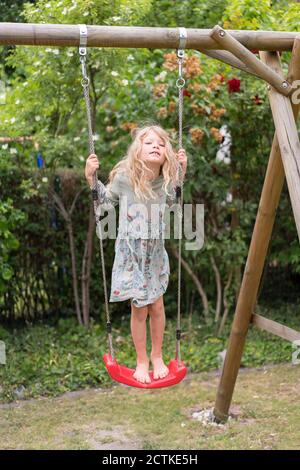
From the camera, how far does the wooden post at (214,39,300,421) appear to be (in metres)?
3.97

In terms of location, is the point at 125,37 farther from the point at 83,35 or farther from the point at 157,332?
the point at 157,332

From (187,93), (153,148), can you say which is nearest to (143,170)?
(153,148)

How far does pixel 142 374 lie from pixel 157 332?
0.88 feet

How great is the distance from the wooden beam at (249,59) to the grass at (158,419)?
2.32 m

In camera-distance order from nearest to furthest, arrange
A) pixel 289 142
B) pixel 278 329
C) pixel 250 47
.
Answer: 1. pixel 289 142
2. pixel 250 47
3. pixel 278 329

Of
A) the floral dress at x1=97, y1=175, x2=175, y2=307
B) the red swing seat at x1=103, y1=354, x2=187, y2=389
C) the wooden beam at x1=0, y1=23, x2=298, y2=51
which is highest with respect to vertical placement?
the wooden beam at x1=0, y1=23, x2=298, y2=51

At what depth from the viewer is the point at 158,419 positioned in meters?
5.04

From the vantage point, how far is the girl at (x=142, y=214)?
385 cm

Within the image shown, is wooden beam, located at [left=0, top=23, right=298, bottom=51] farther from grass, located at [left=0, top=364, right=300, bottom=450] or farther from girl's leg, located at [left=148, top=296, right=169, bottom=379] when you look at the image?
grass, located at [left=0, top=364, right=300, bottom=450]

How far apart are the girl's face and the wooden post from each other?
64cm

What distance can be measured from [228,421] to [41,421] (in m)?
1.32

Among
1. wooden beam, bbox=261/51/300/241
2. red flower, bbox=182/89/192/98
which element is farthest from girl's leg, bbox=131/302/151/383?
red flower, bbox=182/89/192/98

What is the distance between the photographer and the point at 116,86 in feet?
19.9

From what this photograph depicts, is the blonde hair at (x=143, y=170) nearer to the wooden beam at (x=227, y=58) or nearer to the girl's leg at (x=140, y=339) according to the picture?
the wooden beam at (x=227, y=58)
